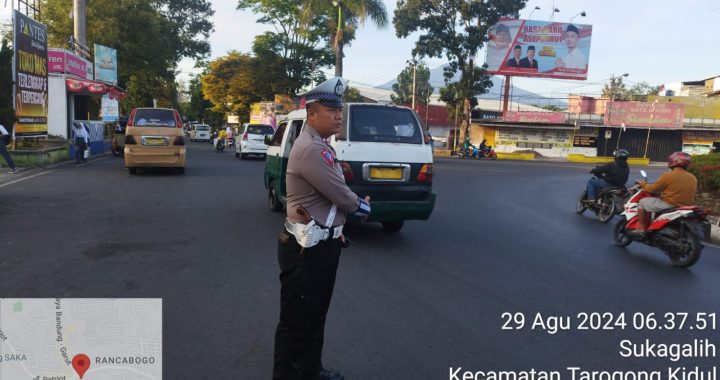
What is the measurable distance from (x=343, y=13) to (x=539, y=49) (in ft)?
66.5

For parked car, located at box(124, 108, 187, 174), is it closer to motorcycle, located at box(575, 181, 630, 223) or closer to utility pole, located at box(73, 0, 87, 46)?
motorcycle, located at box(575, 181, 630, 223)

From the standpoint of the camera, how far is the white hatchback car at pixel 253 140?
2411 centimetres

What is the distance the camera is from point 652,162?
1724 inches

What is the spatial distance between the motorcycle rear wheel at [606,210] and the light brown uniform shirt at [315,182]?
9452mm

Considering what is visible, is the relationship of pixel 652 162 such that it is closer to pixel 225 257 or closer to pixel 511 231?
pixel 511 231

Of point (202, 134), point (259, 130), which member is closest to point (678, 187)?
point (259, 130)

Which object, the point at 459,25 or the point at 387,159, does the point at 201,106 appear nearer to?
the point at 459,25

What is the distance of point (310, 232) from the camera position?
300 centimetres

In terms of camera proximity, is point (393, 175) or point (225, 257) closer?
point (225, 257)

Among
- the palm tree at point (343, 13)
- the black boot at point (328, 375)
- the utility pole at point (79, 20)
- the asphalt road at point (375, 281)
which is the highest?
the palm tree at point (343, 13)

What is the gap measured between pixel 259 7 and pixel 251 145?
31782mm

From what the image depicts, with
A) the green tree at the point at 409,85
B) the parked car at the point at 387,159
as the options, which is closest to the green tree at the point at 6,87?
the parked car at the point at 387,159

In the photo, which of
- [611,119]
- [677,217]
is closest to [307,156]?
[677,217]

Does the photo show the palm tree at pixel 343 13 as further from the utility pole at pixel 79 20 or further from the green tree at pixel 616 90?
the green tree at pixel 616 90
